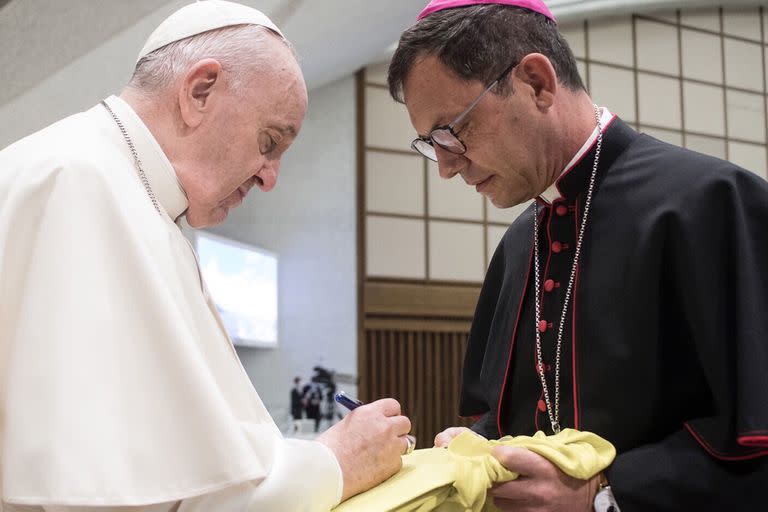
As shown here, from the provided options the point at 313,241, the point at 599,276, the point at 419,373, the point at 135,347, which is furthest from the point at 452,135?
the point at 419,373

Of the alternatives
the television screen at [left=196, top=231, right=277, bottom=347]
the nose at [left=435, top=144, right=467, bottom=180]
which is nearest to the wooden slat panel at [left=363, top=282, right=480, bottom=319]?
the television screen at [left=196, top=231, right=277, bottom=347]

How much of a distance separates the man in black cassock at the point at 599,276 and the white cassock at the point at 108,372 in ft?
1.47

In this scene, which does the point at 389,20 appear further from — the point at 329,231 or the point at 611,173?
the point at 611,173

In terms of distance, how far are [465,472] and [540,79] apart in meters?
0.89

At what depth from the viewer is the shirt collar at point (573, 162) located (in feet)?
6.25

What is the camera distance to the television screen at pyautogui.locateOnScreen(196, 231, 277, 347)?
8.39 meters

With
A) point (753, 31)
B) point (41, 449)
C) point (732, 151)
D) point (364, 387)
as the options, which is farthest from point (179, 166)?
point (753, 31)

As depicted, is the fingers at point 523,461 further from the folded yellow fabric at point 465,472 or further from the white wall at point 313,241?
the white wall at point 313,241

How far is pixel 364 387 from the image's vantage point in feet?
33.6

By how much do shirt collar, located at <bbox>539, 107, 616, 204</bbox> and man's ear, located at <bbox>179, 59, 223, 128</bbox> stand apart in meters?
0.75

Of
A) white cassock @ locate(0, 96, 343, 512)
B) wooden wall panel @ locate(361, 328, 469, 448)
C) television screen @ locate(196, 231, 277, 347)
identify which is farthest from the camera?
wooden wall panel @ locate(361, 328, 469, 448)

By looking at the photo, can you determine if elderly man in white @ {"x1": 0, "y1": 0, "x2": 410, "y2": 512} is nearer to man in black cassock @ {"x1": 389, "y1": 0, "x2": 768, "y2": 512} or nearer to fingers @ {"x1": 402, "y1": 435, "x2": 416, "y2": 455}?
fingers @ {"x1": 402, "y1": 435, "x2": 416, "y2": 455}

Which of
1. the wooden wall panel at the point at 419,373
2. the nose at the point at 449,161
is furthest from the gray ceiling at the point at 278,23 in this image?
the wooden wall panel at the point at 419,373

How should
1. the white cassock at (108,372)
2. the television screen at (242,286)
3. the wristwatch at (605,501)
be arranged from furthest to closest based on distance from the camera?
the television screen at (242,286), the wristwatch at (605,501), the white cassock at (108,372)
